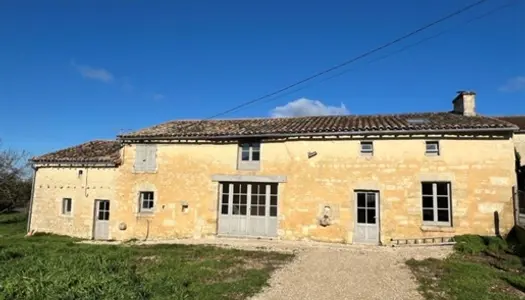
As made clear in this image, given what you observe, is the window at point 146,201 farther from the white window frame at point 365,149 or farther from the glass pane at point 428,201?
the glass pane at point 428,201

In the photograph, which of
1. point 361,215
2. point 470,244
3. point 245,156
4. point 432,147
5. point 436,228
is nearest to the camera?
point 470,244

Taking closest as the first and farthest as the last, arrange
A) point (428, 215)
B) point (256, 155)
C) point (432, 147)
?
point (428, 215) < point (432, 147) < point (256, 155)

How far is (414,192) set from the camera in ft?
43.0

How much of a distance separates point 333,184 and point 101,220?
1090 cm

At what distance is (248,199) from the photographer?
49.0 ft

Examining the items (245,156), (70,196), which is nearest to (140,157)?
(70,196)

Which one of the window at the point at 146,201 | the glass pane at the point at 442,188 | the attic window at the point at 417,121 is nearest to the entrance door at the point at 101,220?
the window at the point at 146,201

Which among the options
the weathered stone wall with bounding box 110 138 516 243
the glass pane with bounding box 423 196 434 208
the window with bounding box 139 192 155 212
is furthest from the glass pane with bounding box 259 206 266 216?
the glass pane with bounding box 423 196 434 208

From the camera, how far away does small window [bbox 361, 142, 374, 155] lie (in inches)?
543

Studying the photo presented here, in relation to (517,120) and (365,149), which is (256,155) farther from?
(517,120)

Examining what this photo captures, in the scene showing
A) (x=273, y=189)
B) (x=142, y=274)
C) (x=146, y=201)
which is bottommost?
(x=142, y=274)

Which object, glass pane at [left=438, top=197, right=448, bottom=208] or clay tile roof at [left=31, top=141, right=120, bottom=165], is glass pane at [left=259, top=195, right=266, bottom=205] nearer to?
glass pane at [left=438, top=197, right=448, bottom=208]

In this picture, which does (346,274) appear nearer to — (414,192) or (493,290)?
(493,290)

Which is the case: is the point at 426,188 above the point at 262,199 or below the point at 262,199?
above
